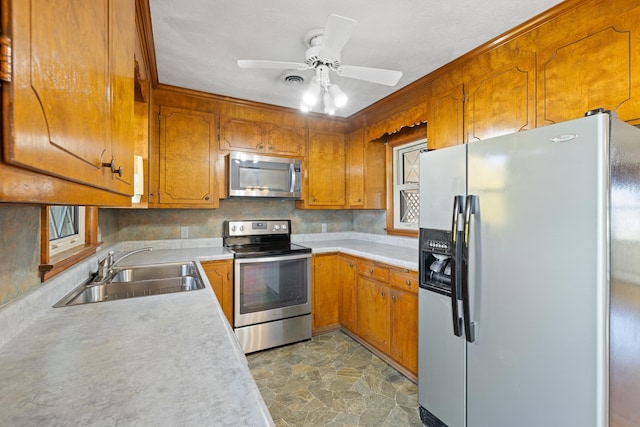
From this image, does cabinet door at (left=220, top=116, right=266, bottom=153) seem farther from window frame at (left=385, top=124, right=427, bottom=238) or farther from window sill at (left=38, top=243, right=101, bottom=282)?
window sill at (left=38, top=243, right=101, bottom=282)

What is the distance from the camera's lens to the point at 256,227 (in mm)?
3285

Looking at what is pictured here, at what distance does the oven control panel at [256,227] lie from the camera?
3168 mm

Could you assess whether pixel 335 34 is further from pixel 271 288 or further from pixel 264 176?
pixel 271 288

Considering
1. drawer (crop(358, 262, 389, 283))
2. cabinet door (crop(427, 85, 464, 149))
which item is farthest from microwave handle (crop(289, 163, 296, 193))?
cabinet door (crop(427, 85, 464, 149))

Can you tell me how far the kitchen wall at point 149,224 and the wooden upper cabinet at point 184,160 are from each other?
31 cm

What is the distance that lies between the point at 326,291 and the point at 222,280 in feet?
3.58

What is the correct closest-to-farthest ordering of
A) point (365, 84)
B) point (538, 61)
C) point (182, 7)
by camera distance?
point (182, 7)
point (538, 61)
point (365, 84)

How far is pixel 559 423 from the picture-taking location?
1191mm

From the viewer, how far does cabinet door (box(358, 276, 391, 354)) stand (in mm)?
2518

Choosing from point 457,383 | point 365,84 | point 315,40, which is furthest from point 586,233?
point 365,84

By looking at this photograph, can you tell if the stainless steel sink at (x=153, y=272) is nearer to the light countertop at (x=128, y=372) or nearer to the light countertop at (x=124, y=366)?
the light countertop at (x=124, y=366)

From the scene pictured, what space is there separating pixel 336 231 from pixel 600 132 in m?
2.95

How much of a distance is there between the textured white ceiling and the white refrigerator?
2.58 feet

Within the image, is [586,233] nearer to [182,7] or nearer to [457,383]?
[457,383]
